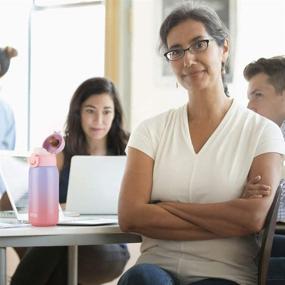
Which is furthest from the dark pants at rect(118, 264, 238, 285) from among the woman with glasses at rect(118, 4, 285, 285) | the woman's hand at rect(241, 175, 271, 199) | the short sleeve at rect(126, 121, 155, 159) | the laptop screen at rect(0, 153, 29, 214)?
the laptop screen at rect(0, 153, 29, 214)

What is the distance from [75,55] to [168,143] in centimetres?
222

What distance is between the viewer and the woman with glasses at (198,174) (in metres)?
1.48

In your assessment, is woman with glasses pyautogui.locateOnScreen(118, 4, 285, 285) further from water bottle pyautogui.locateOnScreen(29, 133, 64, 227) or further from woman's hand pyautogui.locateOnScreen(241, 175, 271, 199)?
water bottle pyautogui.locateOnScreen(29, 133, 64, 227)

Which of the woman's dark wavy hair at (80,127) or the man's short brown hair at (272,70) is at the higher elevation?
the man's short brown hair at (272,70)

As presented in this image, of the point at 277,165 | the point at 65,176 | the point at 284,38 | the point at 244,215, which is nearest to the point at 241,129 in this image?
the point at 277,165

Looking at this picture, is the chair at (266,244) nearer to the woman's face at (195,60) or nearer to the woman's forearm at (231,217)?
the woman's forearm at (231,217)

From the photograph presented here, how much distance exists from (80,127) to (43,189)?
0.98 meters

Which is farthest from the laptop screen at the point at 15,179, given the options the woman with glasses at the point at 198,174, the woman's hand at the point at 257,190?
the woman's hand at the point at 257,190

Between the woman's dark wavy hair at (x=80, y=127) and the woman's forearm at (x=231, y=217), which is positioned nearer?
the woman's forearm at (x=231, y=217)

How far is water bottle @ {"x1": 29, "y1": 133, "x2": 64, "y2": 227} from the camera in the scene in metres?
1.55

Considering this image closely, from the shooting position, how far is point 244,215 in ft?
Result: 4.81

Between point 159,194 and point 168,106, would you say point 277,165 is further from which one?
point 168,106

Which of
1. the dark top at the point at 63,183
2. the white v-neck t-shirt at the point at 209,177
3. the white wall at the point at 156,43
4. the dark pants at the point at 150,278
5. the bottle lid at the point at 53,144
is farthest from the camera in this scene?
the white wall at the point at 156,43

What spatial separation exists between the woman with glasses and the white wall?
5.11 feet
